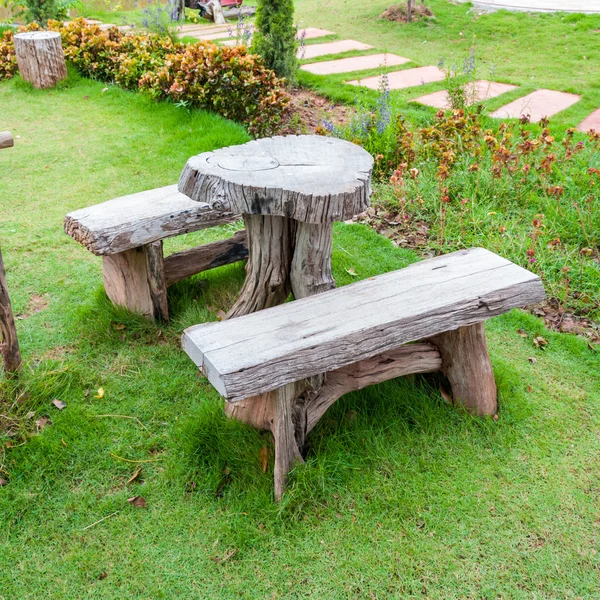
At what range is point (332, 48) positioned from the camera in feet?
29.5

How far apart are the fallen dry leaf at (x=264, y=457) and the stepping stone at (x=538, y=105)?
4654mm

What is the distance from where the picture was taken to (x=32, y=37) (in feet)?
23.8

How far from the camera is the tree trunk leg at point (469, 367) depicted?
2.92 metres

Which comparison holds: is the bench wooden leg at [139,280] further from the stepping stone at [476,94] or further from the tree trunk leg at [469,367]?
the stepping stone at [476,94]

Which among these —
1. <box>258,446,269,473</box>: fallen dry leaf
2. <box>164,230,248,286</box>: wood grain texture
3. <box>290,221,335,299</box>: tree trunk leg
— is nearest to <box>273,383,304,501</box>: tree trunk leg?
<box>258,446,269,473</box>: fallen dry leaf

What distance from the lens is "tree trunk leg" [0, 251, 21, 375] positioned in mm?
2734

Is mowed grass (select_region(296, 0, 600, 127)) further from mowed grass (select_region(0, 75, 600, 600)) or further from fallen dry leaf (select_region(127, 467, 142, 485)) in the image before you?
fallen dry leaf (select_region(127, 467, 142, 485))

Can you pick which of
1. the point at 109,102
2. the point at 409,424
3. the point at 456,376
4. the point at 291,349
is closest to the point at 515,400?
the point at 456,376

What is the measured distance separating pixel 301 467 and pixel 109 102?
234 inches

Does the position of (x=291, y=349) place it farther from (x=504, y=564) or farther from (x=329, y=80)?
(x=329, y=80)

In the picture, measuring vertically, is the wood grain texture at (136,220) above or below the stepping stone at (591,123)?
above

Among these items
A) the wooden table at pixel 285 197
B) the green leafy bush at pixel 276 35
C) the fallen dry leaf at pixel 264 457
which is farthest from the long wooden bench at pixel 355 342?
the green leafy bush at pixel 276 35

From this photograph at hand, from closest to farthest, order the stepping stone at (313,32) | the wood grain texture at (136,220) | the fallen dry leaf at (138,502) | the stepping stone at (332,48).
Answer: the fallen dry leaf at (138,502)
the wood grain texture at (136,220)
the stepping stone at (332,48)
the stepping stone at (313,32)

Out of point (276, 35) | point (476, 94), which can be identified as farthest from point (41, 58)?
point (476, 94)
